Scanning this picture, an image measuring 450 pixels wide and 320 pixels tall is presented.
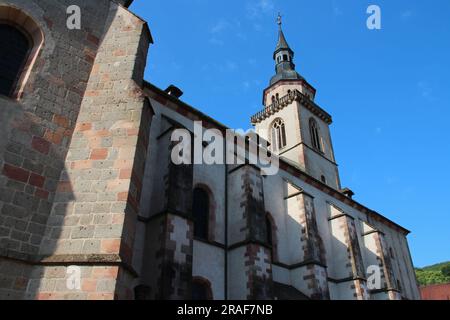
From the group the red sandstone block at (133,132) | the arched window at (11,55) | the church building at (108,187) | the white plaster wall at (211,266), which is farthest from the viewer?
the white plaster wall at (211,266)

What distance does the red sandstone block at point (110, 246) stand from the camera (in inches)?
214

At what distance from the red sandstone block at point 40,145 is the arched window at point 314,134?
25907 mm

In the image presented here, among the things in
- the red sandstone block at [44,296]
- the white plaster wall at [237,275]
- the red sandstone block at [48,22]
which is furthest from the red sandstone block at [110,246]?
the white plaster wall at [237,275]

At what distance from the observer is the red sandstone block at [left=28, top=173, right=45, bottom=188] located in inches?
242

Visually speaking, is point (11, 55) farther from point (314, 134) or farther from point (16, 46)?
point (314, 134)

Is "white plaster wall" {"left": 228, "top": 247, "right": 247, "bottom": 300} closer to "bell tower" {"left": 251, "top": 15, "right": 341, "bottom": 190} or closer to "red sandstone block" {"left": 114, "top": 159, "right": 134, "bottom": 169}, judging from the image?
"red sandstone block" {"left": 114, "top": 159, "right": 134, "bottom": 169}

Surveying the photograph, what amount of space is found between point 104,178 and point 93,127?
4.22 feet

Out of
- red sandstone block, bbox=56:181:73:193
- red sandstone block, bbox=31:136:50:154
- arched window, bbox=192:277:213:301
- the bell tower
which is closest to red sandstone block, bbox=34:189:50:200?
red sandstone block, bbox=56:181:73:193

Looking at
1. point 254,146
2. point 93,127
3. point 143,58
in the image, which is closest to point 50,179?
point 93,127

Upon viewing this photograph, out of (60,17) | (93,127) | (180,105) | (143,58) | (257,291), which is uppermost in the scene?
(180,105)

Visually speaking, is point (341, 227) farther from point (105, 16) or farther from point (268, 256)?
point (105, 16)

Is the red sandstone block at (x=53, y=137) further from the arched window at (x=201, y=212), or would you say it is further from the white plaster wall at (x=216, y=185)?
the white plaster wall at (x=216, y=185)

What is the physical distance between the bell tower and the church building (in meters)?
13.1
